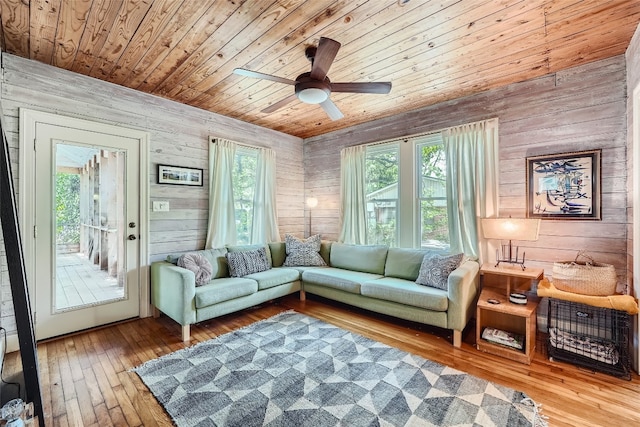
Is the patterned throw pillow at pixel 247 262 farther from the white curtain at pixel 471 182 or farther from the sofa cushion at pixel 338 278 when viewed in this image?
the white curtain at pixel 471 182

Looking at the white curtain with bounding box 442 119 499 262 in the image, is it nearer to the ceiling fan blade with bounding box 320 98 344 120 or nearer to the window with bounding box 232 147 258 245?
the ceiling fan blade with bounding box 320 98 344 120

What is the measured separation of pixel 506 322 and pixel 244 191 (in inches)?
143

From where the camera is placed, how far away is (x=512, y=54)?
242cm

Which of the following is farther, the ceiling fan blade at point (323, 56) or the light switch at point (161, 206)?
the light switch at point (161, 206)

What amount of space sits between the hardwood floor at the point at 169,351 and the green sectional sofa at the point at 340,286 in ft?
0.61

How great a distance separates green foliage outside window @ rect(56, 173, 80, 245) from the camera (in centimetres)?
275

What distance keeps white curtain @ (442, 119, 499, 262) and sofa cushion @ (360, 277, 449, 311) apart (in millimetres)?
780

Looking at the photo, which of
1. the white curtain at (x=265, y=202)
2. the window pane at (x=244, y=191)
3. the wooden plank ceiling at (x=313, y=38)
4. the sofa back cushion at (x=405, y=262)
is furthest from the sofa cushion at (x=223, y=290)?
the wooden plank ceiling at (x=313, y=38)

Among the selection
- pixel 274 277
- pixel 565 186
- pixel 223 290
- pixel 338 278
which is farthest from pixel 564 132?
pixel 223 290

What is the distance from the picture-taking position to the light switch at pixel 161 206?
131 inches

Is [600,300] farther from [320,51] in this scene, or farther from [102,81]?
[102,81]

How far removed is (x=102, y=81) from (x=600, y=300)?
4919 millimetres

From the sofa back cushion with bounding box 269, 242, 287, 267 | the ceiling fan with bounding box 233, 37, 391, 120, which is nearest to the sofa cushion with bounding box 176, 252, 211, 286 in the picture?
the sofa back cushion with bounding box 269, 242, 287, 267

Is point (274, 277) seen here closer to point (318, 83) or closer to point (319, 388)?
point (319, 388)
